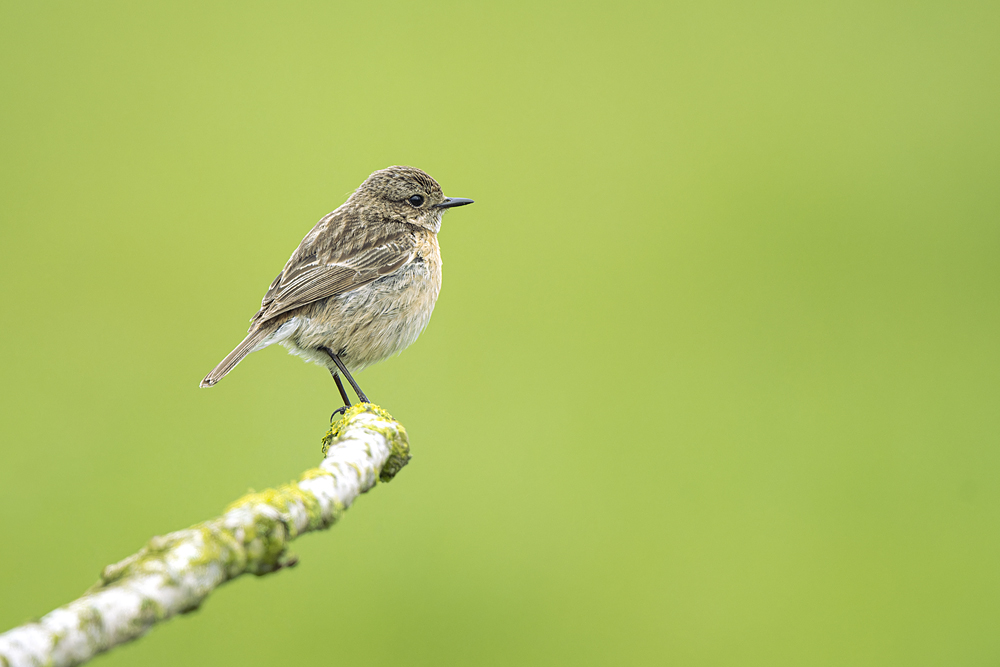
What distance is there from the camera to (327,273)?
4961 mm

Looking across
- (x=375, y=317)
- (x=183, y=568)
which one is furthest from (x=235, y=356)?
(x=183, y=568)

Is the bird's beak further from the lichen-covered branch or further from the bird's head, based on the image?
the lichen-covered branch

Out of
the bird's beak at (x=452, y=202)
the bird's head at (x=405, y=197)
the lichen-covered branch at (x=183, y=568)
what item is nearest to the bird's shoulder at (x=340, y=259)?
the bird's head at (x=405, y=197)

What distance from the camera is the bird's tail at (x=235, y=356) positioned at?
4082 millimetres

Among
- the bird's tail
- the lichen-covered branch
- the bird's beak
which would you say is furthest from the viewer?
the bird's beak

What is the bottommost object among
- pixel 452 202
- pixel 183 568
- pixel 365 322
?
pixel 183 568

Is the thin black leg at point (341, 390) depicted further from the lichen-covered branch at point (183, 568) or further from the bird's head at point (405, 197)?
the lichen-covered branch at point (183, 568)

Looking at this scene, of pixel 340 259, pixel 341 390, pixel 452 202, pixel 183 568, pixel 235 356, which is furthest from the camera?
pixel 452 202

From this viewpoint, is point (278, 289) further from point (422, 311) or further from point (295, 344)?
point (422, 311)

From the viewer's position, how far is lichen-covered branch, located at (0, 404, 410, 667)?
1.29 metres

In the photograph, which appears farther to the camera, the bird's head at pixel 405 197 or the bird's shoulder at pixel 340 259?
the bird's head at pixel 405 197

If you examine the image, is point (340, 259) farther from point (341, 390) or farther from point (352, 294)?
point (341, 390)

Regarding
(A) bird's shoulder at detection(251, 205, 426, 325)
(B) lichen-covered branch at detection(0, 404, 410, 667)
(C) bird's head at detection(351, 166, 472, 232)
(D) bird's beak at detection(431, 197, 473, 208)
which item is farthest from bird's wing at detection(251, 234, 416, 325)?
(B) lichen-covered branch at detection(0, 404, 410, 667)

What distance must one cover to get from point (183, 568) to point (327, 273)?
3586 mm
